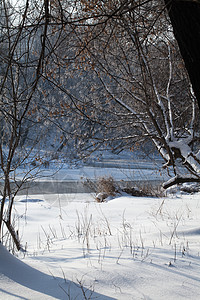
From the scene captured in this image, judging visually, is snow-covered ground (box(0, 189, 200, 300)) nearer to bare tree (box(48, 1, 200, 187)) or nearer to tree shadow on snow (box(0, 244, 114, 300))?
tree shadow on snow (box(0, 244, 114, 300))

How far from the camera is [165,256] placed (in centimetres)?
281

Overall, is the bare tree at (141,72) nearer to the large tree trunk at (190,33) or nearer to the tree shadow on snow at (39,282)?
the large tree trunk at (190,33)

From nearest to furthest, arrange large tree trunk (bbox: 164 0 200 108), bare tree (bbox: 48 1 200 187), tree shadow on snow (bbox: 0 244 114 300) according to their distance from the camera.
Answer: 1. tree shadow on snow (bbox: 0 244 114 300)
2. large tree trunk (bbox: 164 0 200 108)
3. bare tree (bbox: 48 1 200 187)

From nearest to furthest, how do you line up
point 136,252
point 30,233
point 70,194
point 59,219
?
point 136,252 → point 30,233 → point 59,219 → point 70,194

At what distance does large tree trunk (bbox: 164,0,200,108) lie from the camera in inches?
87.7

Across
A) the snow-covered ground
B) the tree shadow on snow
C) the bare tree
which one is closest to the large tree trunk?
the bare tree

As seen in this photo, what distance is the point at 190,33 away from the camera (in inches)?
88.0

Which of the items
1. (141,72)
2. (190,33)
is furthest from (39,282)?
(141,72)

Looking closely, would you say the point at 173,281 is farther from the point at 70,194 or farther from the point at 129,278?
the point at 70,194

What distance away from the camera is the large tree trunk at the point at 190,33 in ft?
7.30

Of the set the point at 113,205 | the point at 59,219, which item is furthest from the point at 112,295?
the point at 113,205

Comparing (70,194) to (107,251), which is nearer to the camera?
(107,251)

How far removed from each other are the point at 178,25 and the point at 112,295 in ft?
6.71

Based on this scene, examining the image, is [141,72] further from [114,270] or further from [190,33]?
[114,270]
